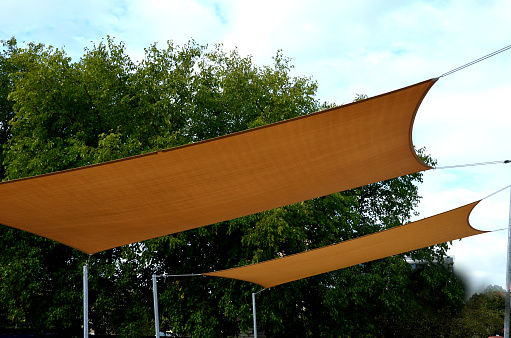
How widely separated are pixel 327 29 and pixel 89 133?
7.52m

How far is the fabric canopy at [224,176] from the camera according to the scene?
124 inches

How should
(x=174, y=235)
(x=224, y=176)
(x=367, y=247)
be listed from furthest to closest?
(x=174, y=235)
(x=367, y=247)
(x=224, y=176)

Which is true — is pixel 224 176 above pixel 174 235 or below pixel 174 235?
below

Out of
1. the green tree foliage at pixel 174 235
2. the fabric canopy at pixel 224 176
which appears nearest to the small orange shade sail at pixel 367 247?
the fabric canopy at pixel 224 176

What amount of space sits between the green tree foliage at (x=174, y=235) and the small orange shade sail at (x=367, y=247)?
3.45 metres

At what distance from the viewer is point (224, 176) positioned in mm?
3637

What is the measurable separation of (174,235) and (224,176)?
795 cm

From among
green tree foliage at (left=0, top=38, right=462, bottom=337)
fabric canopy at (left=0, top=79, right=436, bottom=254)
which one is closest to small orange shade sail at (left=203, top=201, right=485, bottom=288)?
fabric canopy at (left=0, top=79, right=436, bottom=254)

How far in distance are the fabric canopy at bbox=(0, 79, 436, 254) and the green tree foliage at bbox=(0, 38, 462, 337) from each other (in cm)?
629

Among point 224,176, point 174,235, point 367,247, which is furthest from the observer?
point 174,235

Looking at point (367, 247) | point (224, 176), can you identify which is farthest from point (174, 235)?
point (224, 176)

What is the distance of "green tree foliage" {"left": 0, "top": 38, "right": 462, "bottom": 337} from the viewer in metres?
11.4

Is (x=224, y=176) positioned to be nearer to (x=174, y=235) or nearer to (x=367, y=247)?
(x=367, y=247)

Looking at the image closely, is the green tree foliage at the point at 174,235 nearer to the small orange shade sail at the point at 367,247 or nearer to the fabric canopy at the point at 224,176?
the small orange shade sail at the point at 367,247
